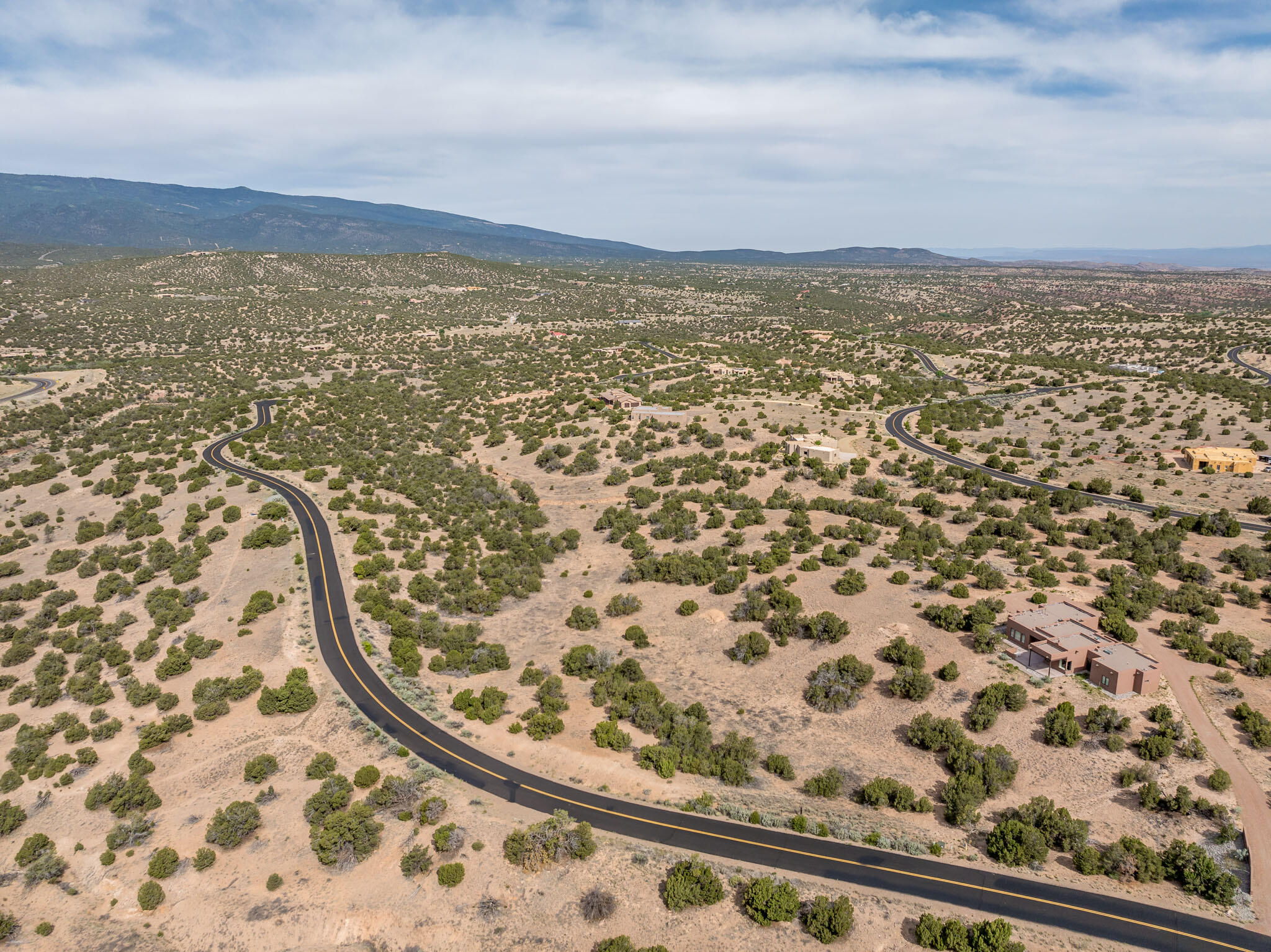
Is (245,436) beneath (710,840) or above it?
above

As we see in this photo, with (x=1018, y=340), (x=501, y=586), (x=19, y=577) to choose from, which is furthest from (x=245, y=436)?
(x=1018, y=340)

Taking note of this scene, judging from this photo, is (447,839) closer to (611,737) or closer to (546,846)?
(546,846)

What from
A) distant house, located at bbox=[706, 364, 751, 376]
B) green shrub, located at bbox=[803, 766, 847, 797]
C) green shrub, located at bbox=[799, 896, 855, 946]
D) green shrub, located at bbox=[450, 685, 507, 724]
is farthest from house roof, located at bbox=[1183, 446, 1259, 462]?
green shrub, located at bbox=[450, 685, 507, 724]

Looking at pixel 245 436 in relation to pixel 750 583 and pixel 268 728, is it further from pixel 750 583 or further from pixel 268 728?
pixel 750 583

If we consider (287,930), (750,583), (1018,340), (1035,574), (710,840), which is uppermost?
(1018,340)

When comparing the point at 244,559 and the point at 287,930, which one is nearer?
the point at 287,930

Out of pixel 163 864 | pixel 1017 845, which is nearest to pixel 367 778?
pixel 163 864

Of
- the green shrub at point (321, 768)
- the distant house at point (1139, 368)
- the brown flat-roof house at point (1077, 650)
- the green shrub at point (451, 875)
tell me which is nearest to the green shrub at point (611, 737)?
the green shrub at point (451, 875)
